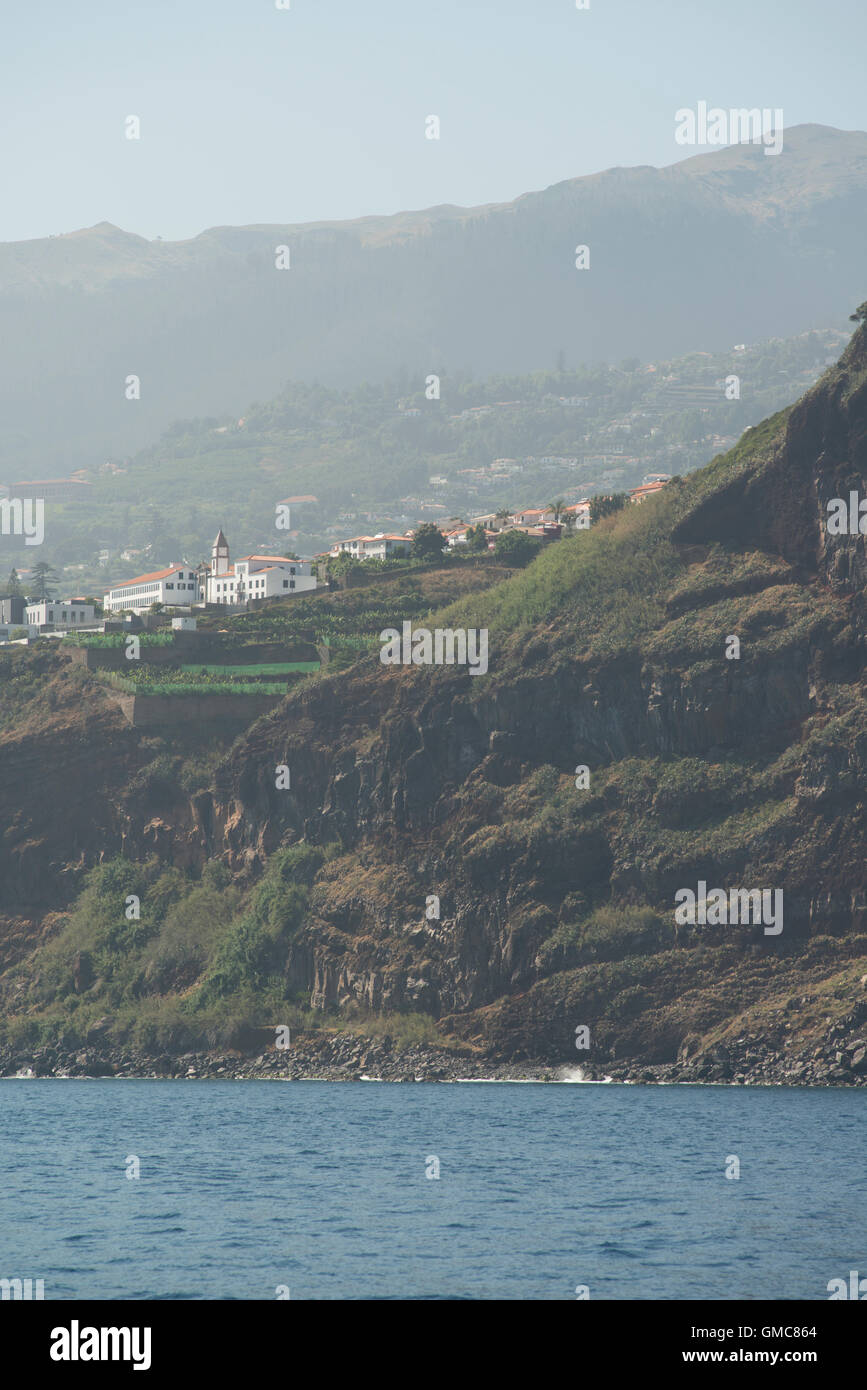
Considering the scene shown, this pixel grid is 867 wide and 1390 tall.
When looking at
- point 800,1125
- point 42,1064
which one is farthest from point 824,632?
point 42,1064

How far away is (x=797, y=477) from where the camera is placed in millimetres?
130625

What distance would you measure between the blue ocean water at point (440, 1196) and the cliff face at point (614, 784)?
15883mm

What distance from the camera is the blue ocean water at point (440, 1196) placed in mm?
48844

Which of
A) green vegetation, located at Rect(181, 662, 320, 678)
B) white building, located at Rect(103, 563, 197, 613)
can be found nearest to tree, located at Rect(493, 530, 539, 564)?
green vegetation, located at Rect(181, 662, 320, 678)

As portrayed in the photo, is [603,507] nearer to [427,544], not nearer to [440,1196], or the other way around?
[427,544]

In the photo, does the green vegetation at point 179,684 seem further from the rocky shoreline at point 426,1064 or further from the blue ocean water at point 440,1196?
the blue ocean water at point 440,1196

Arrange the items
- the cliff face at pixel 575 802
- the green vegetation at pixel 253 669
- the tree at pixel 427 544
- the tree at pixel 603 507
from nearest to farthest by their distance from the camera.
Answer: the cliff face at pixel 575 802 < the green vegetation at pixel 253 669 < the tree at pixel 427 544 < the tree at pixel 603 507

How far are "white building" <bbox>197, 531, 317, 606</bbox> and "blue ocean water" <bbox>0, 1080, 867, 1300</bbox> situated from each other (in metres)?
73.8

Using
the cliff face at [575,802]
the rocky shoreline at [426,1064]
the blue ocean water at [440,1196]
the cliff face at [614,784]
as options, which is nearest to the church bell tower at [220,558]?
the cliff face at [575,802]

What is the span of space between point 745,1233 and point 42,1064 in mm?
79465

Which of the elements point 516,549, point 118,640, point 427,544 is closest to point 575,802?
point 118,640

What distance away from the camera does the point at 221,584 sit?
595 ft

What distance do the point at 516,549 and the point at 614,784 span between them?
48.2m
